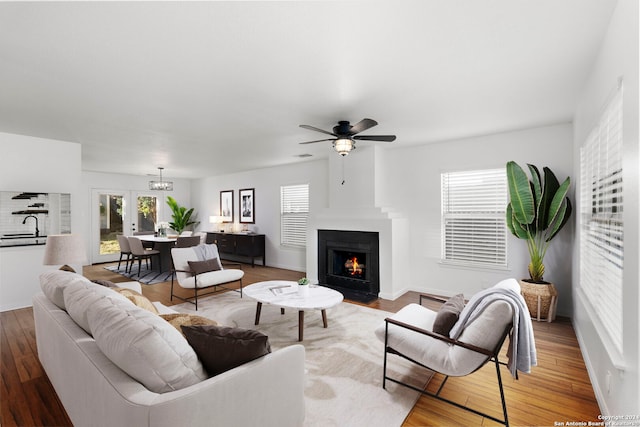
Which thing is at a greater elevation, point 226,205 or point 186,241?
point 226,205

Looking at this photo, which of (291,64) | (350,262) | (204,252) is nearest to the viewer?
(291,64)

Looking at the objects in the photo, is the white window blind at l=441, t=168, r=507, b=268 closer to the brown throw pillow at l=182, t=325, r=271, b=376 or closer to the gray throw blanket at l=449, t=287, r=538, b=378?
the gray throw blanket at l=449, t=287, r=538, b=378

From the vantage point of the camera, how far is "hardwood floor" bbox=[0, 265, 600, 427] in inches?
79.4

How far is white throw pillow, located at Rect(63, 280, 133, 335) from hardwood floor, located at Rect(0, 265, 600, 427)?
77 centimetres

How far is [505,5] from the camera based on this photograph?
1.68 m

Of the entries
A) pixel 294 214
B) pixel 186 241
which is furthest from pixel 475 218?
pixel 186 241

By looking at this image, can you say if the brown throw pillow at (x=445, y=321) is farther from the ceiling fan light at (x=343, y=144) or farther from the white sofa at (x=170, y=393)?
the ceiling fan light at (x=343, y=144)

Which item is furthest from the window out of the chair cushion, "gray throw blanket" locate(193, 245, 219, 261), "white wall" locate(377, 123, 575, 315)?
the chair cushion

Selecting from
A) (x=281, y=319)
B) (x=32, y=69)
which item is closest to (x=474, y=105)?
(x=281, y=319)

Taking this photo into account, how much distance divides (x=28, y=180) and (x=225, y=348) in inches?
187

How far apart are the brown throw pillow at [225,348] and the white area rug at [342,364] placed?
0.82m

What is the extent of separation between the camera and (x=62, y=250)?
9.98 ft

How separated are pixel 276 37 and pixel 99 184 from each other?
8.06m

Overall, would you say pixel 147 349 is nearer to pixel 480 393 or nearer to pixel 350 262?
pixel 480 393
